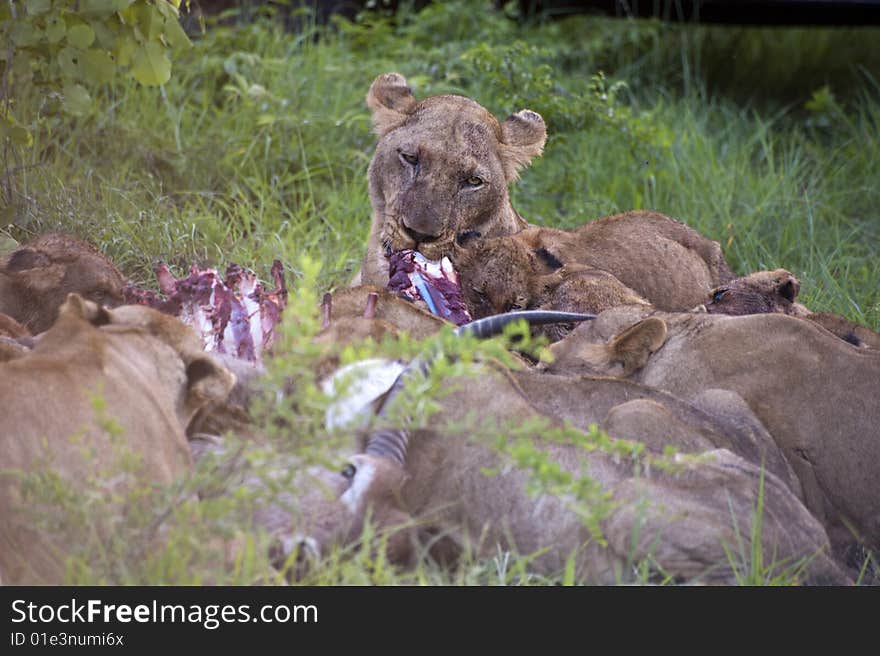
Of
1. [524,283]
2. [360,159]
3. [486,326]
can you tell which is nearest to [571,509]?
[486,326]

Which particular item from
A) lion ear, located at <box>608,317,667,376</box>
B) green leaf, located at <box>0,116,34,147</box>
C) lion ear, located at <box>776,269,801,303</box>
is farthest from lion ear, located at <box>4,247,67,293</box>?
lion ear, located at <box>776,269,801,303</box>

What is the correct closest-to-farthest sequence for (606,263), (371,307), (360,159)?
(371,307)
(606,263)
(360,159)

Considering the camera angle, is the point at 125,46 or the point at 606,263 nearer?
the point at 125,46

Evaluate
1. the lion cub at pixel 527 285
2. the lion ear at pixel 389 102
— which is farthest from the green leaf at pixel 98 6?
the lion cub at pixel 527 285

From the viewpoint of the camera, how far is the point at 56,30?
569 cm

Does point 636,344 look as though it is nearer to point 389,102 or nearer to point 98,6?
point 389,102

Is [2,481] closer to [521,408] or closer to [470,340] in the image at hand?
[470,340]

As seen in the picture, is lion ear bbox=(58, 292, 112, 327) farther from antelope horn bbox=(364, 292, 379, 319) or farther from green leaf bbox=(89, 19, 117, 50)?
green leaf bbox=(89, 19, 117, 50)

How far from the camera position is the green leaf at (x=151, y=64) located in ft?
19.0

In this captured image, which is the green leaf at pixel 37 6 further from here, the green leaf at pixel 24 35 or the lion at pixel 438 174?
the lion at pixel 438 174

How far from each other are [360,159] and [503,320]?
164 inches

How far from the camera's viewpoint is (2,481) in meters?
3.31

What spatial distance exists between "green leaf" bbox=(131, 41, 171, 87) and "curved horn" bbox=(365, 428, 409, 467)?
2.58 m
